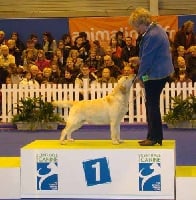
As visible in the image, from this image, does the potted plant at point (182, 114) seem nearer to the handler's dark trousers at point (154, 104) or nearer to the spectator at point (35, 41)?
the spectator at point (35, 41)

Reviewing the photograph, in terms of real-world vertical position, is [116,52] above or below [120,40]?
below

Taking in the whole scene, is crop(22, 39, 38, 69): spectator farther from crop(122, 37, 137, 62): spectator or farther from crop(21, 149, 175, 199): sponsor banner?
crop(21, 149, 175, 199): sponsor banner

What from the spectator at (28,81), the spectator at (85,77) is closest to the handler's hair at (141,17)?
the spectator at (85,77)

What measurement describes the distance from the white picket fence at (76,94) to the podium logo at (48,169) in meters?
5.24

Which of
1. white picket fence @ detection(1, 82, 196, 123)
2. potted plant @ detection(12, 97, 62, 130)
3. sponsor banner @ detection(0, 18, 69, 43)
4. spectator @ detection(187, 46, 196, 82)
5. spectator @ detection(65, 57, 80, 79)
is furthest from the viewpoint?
sponsor banner @ detection(0, 18, 69, 43)

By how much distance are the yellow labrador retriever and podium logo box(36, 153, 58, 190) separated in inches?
16.4

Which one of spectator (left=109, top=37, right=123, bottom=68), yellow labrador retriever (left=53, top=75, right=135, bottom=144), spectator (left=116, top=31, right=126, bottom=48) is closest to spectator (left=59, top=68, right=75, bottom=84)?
spectator (left=109, top=37, right=123, bottom=68)

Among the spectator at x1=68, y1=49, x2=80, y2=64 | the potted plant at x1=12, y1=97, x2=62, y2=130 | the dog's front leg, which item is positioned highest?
the spectator at x1=68, y1=49, x2=80, y2=64

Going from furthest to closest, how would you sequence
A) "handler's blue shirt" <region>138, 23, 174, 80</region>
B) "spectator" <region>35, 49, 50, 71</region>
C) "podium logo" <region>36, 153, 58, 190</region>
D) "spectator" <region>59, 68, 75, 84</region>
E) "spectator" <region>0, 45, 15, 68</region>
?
"spectator" <region>35, 49, 50, 71</region>
"spectator" <region>0, 45, 15, 68</region>
"spectator" <region>59, 68, 75, 84</region>
"handler's blue shirt" <region>138, 23, 174, 80</region>
"podium logo" <region>36, 153, 58, 190</region>

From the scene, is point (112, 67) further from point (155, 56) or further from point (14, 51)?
point (155, 56)

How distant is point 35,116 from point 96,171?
499cm

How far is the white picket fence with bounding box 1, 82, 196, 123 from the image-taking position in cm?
1008

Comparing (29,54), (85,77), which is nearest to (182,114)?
(85,77)

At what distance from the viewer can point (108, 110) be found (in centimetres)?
512
